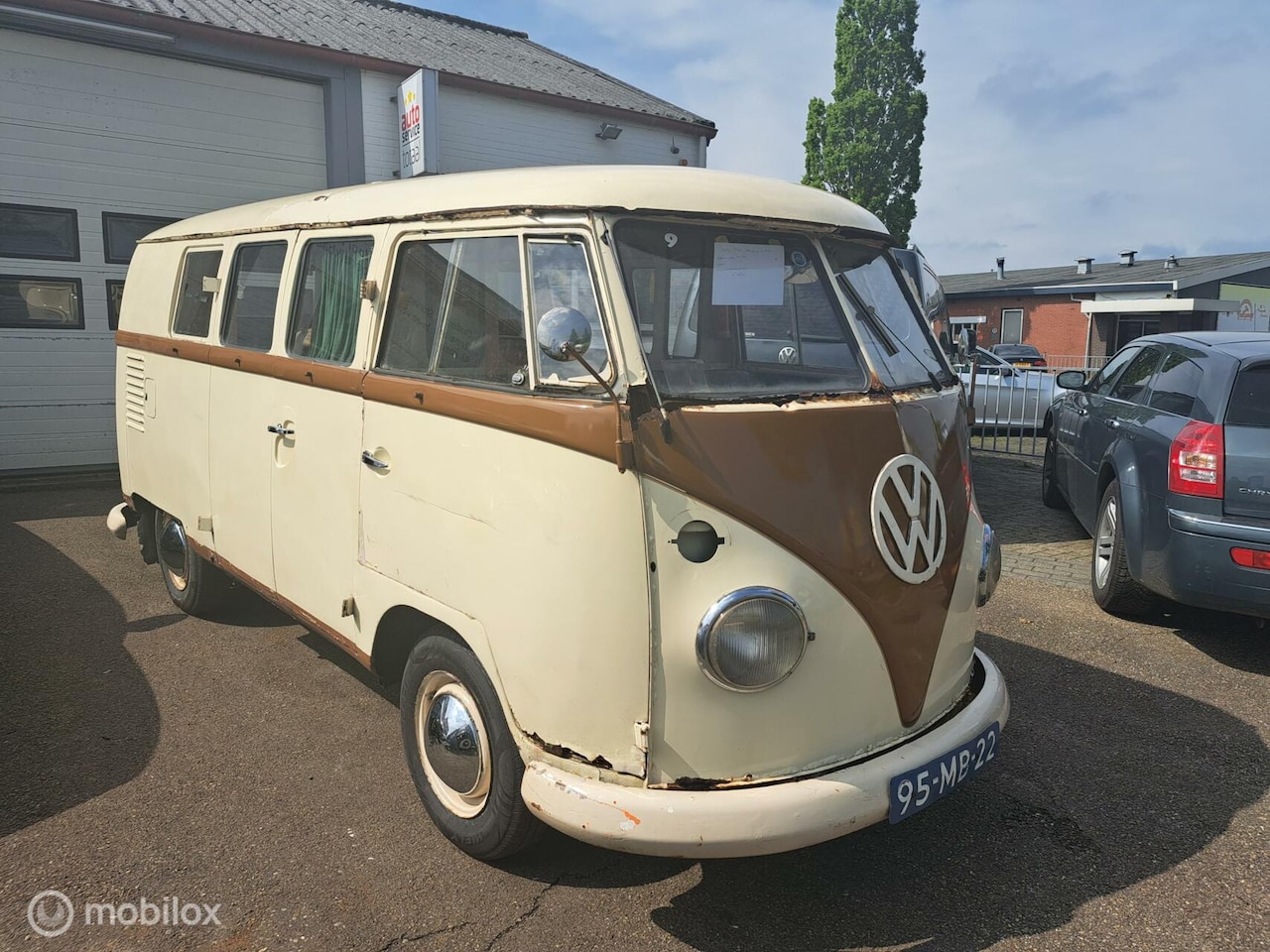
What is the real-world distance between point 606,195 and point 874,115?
33.1 meters

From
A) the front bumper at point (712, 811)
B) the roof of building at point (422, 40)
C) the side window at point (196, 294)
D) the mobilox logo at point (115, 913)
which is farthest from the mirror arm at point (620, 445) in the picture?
the roof of building at point (422, 40)

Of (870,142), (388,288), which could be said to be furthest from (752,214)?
(870,142)

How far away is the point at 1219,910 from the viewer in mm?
2855

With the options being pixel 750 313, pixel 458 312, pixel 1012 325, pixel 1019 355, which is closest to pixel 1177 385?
pixel 750 313

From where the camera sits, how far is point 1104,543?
5871 mm

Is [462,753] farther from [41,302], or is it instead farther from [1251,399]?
[41,302]

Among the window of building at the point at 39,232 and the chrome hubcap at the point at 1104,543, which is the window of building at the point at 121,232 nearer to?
the window of building at the point at 39,232

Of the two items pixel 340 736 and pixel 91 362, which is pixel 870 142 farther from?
pixel 340 736

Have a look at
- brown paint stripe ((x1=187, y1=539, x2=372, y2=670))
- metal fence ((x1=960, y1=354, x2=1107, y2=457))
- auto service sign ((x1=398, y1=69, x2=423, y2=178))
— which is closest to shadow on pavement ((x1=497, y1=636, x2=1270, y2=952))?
brown paint stripe ((x1=187, y1=539, x2=372, y2=670))

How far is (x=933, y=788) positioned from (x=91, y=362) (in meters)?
9.88

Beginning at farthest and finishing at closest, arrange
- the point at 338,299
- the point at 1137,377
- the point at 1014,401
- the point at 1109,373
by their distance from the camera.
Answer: the point at 1014,401
the point at 1109,373
the point at 1137,377
the point at 338,299

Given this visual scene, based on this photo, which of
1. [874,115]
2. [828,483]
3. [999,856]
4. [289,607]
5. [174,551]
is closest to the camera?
[828,483]

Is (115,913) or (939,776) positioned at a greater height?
(939,776)

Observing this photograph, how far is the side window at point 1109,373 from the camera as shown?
22.7 feet
